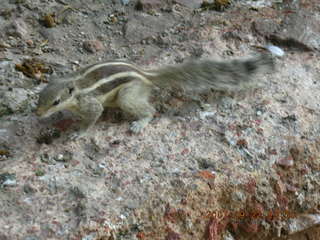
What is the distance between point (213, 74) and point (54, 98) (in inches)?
43.1

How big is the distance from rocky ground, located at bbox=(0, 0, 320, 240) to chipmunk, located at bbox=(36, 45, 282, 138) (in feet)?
0.33

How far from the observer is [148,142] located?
3.40 metres

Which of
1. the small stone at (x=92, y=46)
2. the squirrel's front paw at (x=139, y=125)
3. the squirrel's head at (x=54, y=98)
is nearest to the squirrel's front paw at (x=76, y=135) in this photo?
the squirrel's head at (x=54, y=98)

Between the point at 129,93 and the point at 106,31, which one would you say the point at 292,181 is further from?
the point at 106,31

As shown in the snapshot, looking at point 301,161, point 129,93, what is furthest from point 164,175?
point 301,161

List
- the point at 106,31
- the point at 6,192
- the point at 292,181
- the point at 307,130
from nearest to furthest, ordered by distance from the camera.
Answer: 1. the point at 6,192
2. the point at 292,181
3. the point at 307,130
4. the point at 106,31

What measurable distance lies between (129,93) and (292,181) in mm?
1159

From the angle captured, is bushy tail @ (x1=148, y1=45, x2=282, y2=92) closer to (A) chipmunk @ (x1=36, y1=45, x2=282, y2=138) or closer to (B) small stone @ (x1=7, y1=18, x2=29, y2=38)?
(A) chipmunk @ (x1=36, y1=45, x2=282, y2=138)
